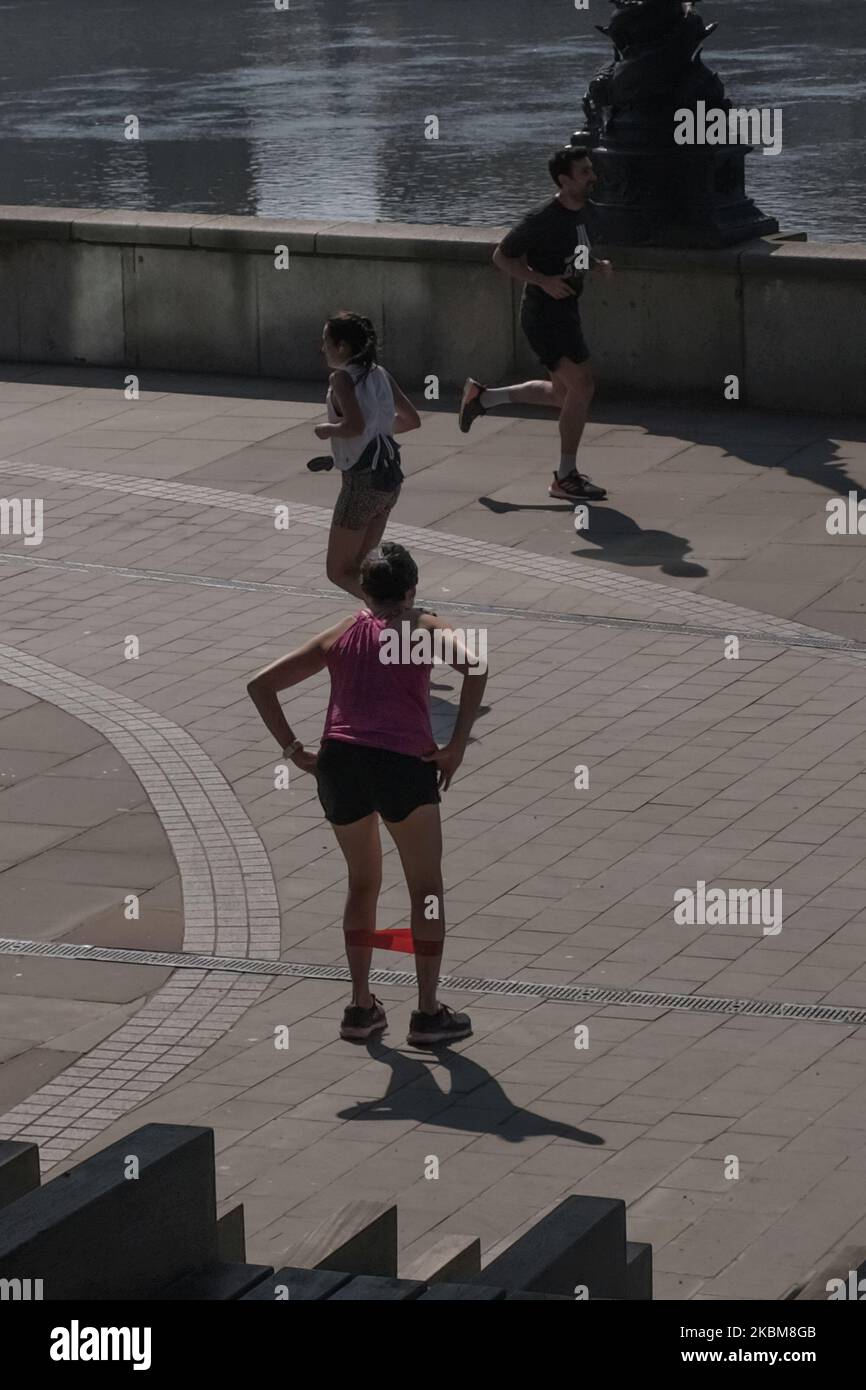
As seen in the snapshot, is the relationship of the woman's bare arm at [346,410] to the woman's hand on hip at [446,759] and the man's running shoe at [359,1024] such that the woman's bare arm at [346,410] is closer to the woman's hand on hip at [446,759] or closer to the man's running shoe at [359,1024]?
the woman's hand on hip at [446,759]

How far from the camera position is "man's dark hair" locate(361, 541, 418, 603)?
25.7 ft

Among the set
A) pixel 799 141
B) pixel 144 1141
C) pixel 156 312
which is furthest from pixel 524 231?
pixel 799 141

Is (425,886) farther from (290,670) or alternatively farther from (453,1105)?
(290,670)

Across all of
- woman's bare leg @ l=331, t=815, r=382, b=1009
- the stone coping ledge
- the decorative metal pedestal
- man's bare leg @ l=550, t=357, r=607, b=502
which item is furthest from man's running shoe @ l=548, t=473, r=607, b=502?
woman's bare leg @ l=331, t=815, r=382, b=1009

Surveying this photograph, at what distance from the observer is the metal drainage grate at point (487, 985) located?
8.21 meters

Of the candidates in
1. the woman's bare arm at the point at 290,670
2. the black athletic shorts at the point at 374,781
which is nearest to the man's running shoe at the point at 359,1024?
the black athletic shorts at the point at 374,781

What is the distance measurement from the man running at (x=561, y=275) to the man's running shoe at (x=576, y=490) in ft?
0.11

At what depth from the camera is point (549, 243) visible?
46.4 feet

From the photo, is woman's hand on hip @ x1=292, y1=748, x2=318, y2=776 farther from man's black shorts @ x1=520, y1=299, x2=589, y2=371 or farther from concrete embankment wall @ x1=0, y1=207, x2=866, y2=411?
concrete embankment wall @ x1=0, y1=207, x2=866, y2=411

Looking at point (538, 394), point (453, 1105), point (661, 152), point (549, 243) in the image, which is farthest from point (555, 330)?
point (453, 1105)

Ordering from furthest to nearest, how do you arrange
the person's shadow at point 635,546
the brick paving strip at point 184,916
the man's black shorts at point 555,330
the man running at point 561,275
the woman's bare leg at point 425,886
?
the man's black shorts at point 555,330
the man running at point 561,275
the person's shadow at point 635,546
the woman's bare leg at point 425,886
the brick paving strip at point 184,916

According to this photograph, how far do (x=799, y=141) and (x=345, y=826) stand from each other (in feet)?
94.9

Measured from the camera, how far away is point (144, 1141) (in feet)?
17.1

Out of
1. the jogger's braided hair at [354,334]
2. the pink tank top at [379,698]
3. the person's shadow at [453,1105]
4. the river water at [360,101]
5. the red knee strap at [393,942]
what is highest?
the river water at [360,101]
